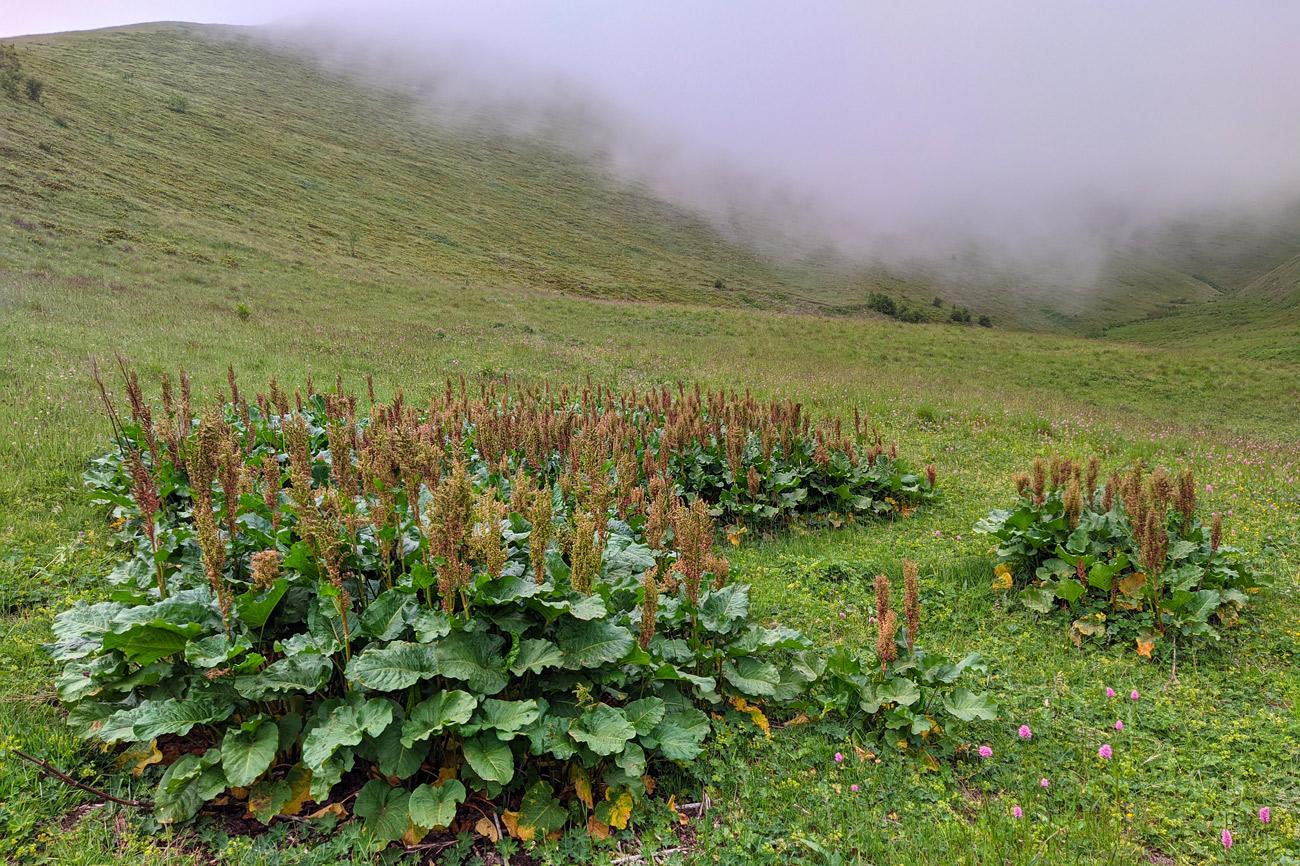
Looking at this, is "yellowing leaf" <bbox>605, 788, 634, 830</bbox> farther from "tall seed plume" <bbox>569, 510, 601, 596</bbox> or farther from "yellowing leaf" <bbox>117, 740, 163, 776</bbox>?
"yellowing leaf" <bbox>117, 740, 163, 776</bbox>

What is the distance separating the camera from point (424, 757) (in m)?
3.31

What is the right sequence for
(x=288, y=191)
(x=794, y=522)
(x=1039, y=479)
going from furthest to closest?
(x=288, y=191)
(x=794, y=522)
(x=1039, y=479)

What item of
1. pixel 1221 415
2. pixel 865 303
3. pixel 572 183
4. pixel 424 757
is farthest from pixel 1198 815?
A: pixel 572 183

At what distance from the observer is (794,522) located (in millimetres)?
8242

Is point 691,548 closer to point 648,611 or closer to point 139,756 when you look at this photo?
point 648,611

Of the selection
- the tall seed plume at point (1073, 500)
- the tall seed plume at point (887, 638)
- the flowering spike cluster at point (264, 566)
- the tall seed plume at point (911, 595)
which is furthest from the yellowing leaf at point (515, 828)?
the tall seed plume at point (1073, 500)

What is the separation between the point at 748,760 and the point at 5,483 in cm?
814

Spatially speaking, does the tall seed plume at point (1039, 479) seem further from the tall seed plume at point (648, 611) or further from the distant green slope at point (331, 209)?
the distant green slope at point (331, 209)

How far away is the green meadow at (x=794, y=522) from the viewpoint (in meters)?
3.25

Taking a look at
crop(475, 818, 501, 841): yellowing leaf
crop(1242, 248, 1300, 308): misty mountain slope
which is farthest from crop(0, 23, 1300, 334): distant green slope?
crop(475, 818, 501, 841): yellowing leaf

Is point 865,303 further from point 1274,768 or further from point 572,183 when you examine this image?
point 1274,768

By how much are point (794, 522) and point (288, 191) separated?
7195 cm

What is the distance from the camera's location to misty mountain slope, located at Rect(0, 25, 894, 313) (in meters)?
35.5

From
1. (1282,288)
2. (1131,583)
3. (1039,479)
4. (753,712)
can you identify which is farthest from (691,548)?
(1282,288)
